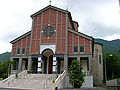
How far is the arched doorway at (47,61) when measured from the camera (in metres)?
34.5

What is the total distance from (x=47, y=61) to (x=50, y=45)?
4.32 metres

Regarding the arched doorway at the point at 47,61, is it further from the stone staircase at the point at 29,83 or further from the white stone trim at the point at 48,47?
the stone staircase at the point at 29,83

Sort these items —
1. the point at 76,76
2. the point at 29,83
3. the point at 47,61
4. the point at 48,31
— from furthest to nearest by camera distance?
the point at 47,61 → the point at 48,31 → the point at 76,76 → the point at 29,83

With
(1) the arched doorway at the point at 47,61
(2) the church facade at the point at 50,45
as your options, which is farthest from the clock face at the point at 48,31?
(1) the arched doorway at the point at 47,61

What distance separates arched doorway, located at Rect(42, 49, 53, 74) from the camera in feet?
113

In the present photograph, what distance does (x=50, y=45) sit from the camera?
3359 centimetres

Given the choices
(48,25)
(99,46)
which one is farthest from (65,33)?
(99,46)

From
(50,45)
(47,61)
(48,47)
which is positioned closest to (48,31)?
(50,45)

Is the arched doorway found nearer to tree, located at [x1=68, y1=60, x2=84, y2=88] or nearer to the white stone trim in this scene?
the white stone trim

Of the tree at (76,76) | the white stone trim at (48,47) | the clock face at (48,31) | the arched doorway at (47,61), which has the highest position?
the clock face at (48,31)

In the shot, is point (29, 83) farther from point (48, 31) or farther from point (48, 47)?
point (48, 31)

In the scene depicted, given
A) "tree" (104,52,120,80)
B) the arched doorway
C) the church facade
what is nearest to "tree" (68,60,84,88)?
the church facade

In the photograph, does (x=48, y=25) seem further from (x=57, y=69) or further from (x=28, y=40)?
(x=57, y=69)

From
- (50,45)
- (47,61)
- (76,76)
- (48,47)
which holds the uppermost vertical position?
(50,45)
